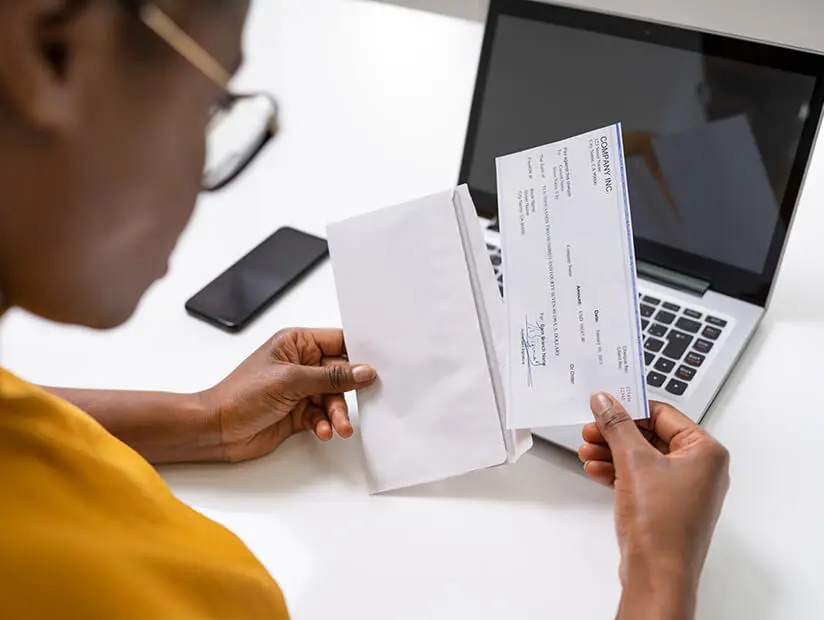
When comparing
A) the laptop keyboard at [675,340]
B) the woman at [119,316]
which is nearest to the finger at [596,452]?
the woman at [119,316]

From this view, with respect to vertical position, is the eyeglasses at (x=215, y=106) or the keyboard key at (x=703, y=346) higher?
the eyeglasses at (x=215, y=106)

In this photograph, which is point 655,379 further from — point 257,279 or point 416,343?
point 257,279

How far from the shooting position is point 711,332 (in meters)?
0.82

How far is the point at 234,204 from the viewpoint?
1.10 m

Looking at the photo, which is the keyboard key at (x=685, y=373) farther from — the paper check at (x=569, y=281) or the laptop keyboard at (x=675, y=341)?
the paper check at (x=569, y=281)

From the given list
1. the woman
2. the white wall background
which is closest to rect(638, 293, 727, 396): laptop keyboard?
the woman

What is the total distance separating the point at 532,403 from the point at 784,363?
12.4 inches

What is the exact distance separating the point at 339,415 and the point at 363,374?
48 mm

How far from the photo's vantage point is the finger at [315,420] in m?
0.76

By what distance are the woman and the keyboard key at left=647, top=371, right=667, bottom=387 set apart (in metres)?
0.09

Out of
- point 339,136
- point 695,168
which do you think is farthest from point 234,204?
point 695,168

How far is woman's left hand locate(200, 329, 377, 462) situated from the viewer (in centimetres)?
75

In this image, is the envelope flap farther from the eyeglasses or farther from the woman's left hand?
the eyeglasses

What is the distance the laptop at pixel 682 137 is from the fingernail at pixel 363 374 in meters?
0.15
